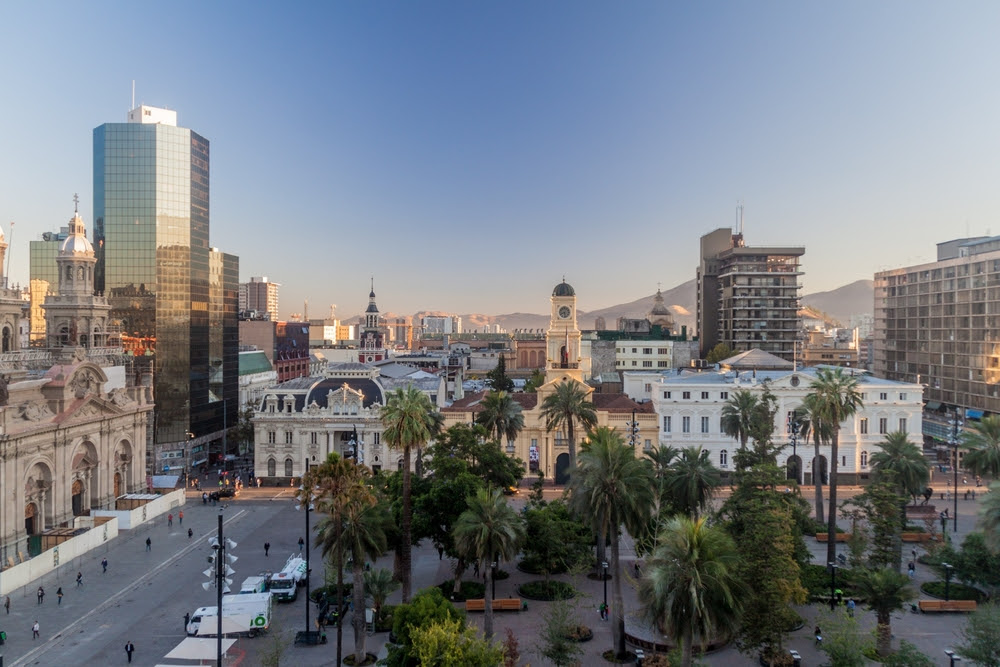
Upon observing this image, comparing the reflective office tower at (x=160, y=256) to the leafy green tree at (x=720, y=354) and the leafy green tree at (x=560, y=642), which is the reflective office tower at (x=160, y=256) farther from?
the leafy green tree at (x=720, y=354)

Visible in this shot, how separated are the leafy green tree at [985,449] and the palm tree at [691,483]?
2155 centimetres

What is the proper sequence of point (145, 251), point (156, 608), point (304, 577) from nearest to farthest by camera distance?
point (156, 608) → point (304, 577) → point (145, 251)

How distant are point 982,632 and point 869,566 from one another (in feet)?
34.0

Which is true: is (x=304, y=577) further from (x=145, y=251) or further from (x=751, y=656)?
(x=145, y=251)

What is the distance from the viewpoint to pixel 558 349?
8169 cm

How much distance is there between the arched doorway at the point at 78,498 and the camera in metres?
64.9

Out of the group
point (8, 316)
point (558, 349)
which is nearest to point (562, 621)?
point (558, 349)

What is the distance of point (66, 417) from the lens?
6144cm

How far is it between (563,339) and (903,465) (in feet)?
132

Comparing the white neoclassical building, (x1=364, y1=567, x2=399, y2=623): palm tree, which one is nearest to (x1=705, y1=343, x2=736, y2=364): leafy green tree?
the white neoclassical building

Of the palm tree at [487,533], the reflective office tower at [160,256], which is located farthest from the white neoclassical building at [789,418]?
the reflective office tower at [160,256]

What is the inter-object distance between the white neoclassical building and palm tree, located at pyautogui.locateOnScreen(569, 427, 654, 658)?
4248cm

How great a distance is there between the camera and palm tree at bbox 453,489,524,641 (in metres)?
34.2

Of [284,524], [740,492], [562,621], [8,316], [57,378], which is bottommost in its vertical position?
[284,524]
